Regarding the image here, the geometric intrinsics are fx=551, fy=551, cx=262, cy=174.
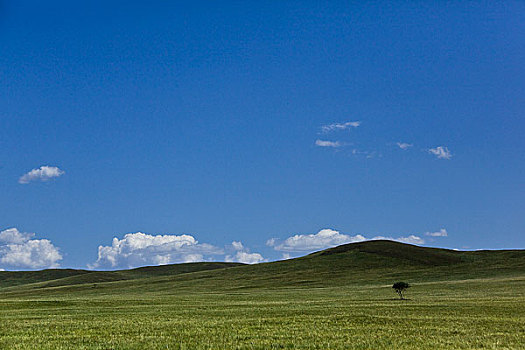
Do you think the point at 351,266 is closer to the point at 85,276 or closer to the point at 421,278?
the point at 421,278

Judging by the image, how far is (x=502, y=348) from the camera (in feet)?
69.1

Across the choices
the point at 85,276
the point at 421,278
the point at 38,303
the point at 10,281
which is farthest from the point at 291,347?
the point at 10,281

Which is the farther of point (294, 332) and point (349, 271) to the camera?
point (349, 271)

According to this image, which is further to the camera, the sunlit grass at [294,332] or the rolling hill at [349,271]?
the rolling hill at [349,271]

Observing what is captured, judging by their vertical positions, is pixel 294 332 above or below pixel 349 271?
below

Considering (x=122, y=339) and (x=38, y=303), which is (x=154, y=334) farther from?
(x=38, y=303)

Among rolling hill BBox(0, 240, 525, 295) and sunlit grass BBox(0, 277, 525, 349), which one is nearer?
sunlit grass BBox(0, 277, 525, 349)

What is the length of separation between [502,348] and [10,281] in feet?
653

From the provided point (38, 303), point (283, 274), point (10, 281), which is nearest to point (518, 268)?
point (283, 274)

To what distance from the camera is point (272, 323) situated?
31453 millimetres

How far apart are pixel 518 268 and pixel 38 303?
A: 90.2m

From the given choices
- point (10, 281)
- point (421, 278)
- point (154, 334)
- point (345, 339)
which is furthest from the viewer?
point (10, 281)

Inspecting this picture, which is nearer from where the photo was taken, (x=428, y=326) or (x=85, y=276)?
(x=428, y=326)

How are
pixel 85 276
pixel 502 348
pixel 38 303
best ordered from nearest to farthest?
pixel 502 348 < pixel 38 303 < pixel 85 276
